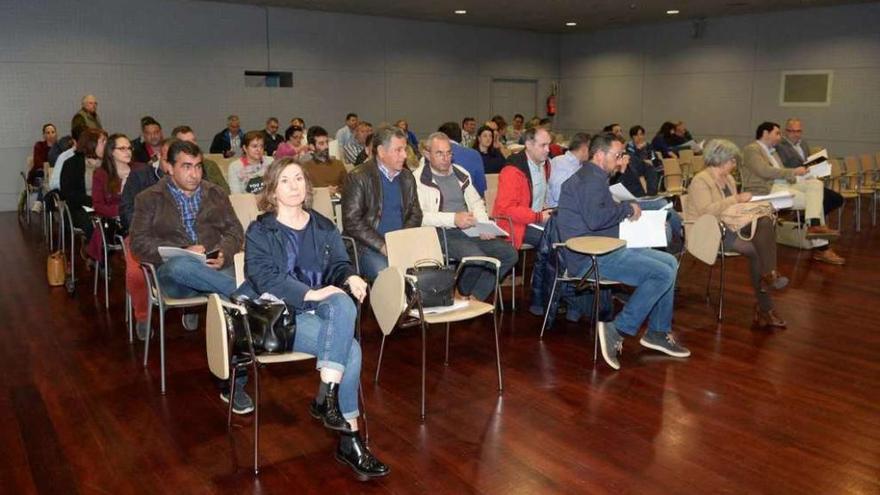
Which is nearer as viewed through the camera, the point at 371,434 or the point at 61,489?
the point at 61,489

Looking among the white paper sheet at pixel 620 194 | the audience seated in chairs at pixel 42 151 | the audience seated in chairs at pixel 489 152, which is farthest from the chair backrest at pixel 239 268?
the audience seated in chairs at pixel 42 151

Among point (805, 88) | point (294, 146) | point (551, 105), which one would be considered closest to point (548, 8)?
point (551, 105)

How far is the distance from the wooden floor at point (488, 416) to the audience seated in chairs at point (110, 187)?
0.59 meters

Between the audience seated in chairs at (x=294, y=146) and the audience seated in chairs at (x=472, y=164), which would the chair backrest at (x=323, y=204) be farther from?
the audience seated in chairs at (x=294, y=146)

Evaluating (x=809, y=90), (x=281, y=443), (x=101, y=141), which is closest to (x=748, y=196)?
(x=281, y=443)

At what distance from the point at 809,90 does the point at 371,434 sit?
40.9 feet

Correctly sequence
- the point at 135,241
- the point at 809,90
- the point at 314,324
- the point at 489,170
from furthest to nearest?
1. the point at 809,90
2. the point at 489,170
3. the point at 135,241
4. the point at 314,324

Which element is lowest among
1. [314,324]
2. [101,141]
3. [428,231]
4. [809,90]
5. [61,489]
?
[61,489]

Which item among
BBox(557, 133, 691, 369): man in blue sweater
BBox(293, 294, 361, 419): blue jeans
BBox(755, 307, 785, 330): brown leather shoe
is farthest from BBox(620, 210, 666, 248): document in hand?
BBox(293, 294, 361, 419): blue jeans

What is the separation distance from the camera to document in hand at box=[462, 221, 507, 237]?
15.4 ft

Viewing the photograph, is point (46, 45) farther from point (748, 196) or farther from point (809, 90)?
point (809, 90)

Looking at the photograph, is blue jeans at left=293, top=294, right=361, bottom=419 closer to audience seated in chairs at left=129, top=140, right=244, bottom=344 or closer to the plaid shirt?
audience seated in chairs at left=129, top=140, right=244, bottom=344

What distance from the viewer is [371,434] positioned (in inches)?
128

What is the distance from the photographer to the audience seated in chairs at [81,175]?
19.0ft
